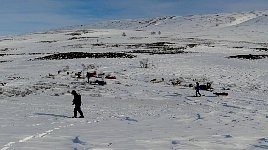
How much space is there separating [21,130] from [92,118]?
191 inches

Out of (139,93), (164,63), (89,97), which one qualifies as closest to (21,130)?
(89,97)

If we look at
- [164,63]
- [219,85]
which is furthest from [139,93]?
[164,63]

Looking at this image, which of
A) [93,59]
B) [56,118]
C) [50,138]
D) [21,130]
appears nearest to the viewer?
[50,138]

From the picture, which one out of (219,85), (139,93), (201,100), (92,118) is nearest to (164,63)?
(219,85)

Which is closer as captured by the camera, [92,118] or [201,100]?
[92,118]

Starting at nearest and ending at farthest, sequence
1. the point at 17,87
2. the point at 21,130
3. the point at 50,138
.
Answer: the point at 50,138, the point at 21,130, the point at 17,87

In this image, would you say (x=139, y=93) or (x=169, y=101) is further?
(x=139, y=93)

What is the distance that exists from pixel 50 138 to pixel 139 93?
1646 centimetres

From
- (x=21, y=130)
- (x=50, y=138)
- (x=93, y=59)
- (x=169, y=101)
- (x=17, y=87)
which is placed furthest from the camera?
(x=93, y=59)

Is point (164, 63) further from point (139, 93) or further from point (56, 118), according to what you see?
point (56, 118)

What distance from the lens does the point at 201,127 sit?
57.5ft

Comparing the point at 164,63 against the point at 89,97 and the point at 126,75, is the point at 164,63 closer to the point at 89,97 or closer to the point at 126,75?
the point at 126,75

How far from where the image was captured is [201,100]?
2758 cm

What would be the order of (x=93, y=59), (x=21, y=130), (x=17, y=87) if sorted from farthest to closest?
(x=93, y=59) < (x=17, y=87) < (x=21, y=130)
